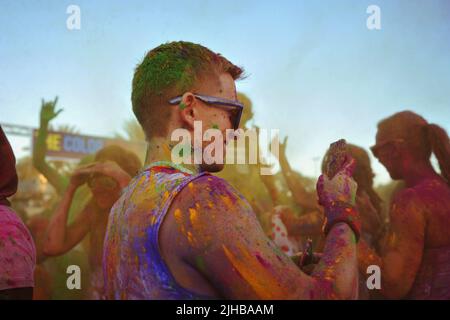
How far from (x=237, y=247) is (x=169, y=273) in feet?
0.61

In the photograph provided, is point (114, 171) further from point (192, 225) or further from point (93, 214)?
point (192, 225)

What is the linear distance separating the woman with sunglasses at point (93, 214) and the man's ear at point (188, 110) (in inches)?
97.8

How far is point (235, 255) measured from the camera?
1076 millimetres

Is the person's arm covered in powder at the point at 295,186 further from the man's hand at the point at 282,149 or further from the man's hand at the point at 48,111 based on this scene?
the man's hand at the point at 48,111

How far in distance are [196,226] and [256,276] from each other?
0.19 metres

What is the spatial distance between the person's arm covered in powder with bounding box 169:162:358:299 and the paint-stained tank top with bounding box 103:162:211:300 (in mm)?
64

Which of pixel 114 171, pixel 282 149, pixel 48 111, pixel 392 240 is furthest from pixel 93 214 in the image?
pixel 392 240

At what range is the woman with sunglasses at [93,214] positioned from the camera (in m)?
3.83

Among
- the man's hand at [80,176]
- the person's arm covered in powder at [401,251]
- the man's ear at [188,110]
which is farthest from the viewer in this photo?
the man's hand at [80,176]

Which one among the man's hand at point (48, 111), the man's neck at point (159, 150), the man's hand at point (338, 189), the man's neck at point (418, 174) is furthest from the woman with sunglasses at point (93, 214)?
the man's hand at point (338, 189)

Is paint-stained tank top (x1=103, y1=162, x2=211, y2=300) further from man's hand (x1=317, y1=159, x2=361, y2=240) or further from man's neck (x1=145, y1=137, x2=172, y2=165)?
man's hand (x1=317, y1=159, x2=361, y2=240)

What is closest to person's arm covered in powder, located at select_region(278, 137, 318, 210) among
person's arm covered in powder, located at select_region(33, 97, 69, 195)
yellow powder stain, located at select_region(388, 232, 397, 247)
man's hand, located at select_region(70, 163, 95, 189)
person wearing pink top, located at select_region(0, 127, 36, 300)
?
yellow powder stain, located at select_region(388, 232, 397, 247)

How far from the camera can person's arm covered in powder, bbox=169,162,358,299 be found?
1070mm
